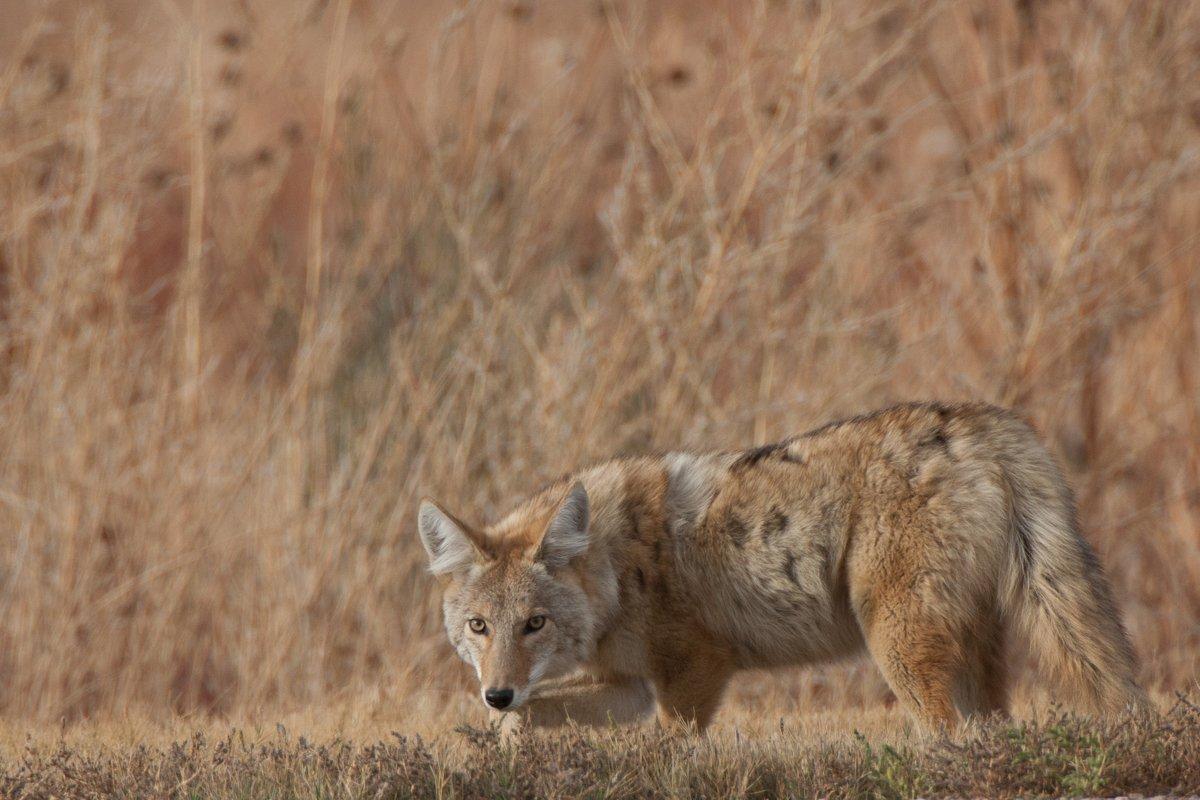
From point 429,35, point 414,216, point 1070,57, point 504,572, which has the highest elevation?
point 429,35

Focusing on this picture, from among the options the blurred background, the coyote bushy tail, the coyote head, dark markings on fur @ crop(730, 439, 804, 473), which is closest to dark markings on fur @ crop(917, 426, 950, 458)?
the coyote bushy tail

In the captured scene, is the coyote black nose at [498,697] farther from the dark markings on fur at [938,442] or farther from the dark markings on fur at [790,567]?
the dark markings on fur at [938,442]

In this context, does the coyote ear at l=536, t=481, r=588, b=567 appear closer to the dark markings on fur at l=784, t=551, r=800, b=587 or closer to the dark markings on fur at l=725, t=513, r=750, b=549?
the dark markings on fur at l=725, t=513, r=750, b=549

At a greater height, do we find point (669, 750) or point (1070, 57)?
point (1070, 57)

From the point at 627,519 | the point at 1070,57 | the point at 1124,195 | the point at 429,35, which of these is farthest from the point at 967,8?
the point at 429,35

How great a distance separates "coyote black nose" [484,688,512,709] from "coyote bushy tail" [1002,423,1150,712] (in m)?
2.09

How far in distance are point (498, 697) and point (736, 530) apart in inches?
52.1

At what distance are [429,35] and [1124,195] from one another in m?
9.21

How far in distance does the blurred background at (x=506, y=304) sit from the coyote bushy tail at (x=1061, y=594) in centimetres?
307

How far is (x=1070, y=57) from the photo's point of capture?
10.6 metres

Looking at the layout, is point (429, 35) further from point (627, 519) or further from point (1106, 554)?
point (627, 519)

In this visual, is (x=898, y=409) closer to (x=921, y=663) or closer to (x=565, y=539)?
(x=921, y=663)

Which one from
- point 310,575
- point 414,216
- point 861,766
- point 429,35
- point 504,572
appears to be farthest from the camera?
point 429,35

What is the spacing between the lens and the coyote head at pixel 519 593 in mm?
5973
